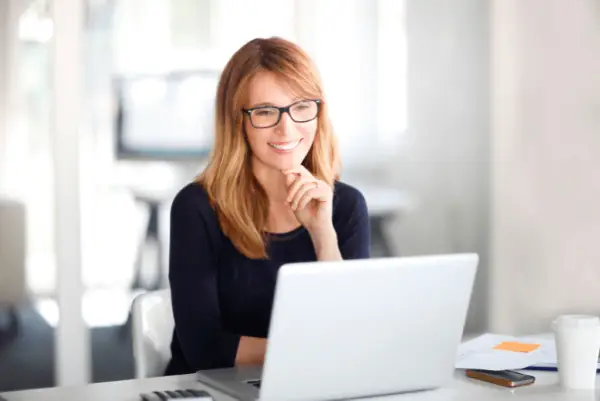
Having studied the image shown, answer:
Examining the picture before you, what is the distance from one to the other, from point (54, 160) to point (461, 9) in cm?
206

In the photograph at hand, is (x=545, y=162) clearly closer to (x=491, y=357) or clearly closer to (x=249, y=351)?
(x=491, y=357)

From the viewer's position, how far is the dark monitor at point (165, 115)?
3.77 m

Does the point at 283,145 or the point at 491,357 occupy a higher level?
the point at 283,145

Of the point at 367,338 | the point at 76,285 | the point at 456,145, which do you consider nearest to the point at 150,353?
the point at 367,338

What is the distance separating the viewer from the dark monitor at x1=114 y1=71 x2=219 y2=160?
3773 millimetres

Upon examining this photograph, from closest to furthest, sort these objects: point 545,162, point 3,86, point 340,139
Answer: point 3,86 → point 340,139 → point 545,162

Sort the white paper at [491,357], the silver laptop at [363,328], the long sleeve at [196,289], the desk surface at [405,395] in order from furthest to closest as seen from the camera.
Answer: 1. the long sleeve at [196,289]
2. the white paper at [491,357]
3. the desk surface at [405,395]
4. the silver laptop at [363,328]

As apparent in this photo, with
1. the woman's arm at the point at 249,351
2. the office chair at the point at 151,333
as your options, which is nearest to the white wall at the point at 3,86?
the office chair at the point at 151,333

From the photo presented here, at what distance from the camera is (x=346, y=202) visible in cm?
228

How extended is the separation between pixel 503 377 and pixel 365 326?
12.5 inches

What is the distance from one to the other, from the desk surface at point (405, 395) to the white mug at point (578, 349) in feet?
0.08

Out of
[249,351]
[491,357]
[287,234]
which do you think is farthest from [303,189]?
[491,357]

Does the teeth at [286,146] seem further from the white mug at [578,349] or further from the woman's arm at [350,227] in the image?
the white mug at [578,349]

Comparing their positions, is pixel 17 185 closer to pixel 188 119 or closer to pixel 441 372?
pixel 188 119
